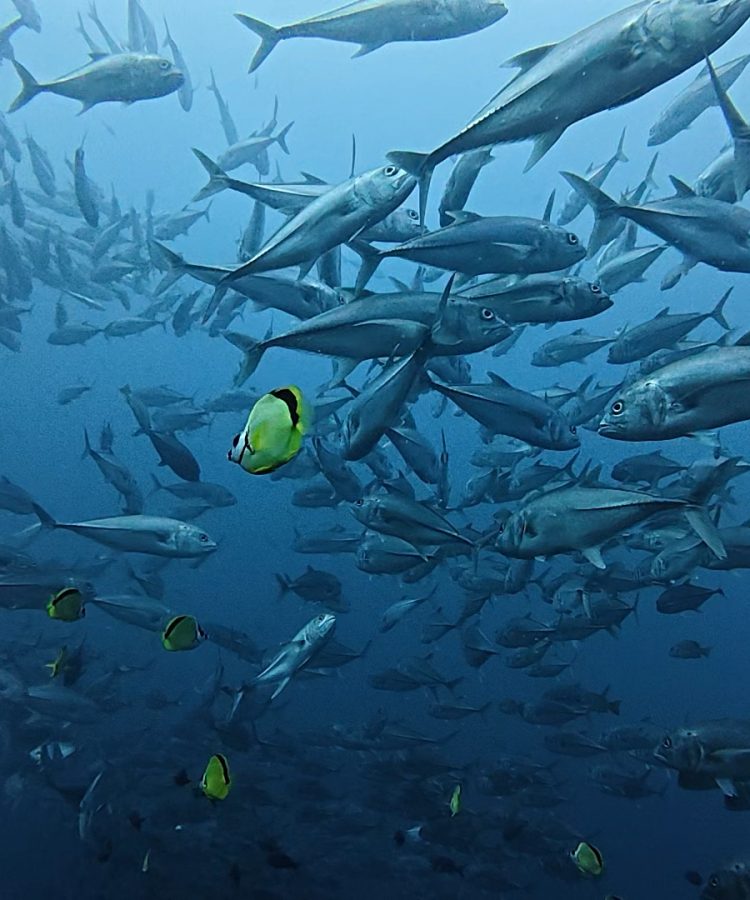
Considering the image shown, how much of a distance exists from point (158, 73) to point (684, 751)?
560cm

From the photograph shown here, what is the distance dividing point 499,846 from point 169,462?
6990 mm

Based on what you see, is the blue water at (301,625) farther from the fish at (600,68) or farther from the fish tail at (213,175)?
the fish tail at (213,175)

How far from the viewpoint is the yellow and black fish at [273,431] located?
6.16ft

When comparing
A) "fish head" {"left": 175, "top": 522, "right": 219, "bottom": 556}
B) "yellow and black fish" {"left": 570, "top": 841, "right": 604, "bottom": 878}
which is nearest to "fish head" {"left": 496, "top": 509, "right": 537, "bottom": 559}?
"fish head" {"left": 175, "top": 522, "right": 219, "bottom": 556}

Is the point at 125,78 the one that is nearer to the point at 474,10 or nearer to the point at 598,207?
the point at 474,10

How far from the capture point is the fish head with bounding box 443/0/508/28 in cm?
358

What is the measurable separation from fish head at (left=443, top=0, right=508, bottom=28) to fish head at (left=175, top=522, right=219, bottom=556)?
337 centimetres

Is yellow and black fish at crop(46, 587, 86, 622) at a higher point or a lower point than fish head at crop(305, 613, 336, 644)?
higher

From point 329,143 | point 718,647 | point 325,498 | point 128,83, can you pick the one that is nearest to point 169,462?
point 325,498

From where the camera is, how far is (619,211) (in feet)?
10.5

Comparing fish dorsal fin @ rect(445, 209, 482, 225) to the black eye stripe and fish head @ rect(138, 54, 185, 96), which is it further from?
fish head @ rect(138, 54, 185, 96)

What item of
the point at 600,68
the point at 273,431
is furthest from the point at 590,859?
the point at 600,68

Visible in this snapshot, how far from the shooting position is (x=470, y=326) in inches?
140

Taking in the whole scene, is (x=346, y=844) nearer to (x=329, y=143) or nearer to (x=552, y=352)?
(x=552, y=352)
